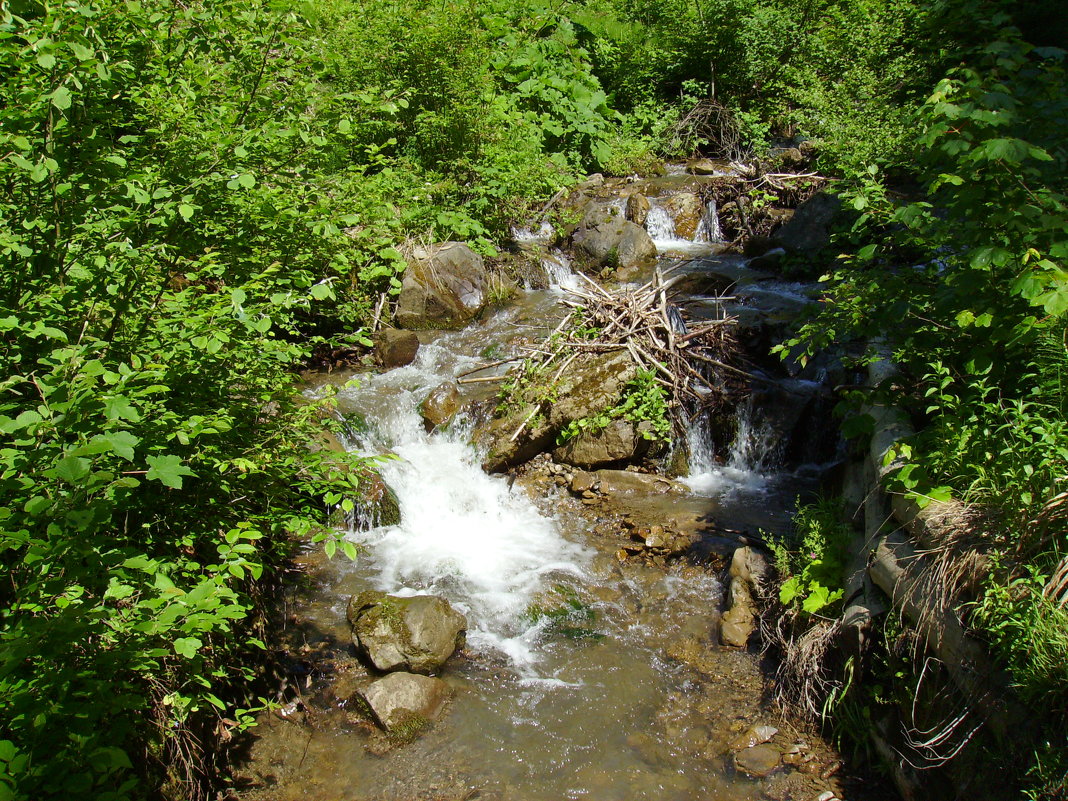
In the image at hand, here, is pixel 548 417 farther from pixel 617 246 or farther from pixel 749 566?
pixel 617 246

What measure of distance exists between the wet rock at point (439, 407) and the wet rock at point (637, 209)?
275 inches

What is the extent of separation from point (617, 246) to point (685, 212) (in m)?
2.66

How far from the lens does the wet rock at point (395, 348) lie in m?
9.34

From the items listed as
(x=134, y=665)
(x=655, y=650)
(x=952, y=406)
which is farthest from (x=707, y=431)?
(x=134, y=665)

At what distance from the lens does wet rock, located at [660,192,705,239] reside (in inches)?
543

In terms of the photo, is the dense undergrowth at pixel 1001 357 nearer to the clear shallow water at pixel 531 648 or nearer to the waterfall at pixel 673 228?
the clear shallow water at pixel 531 648

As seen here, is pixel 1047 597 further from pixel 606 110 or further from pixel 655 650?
pixel 606 110

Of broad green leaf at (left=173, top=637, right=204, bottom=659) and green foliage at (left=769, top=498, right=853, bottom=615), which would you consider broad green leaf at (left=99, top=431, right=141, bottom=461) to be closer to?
broad green leaf at (left=173, top=637, right=204, bottom=659)

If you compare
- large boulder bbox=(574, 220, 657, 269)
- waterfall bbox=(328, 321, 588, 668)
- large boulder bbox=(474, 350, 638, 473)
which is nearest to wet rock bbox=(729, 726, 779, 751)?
waterfall bbox=(328, 321, 588, 668)

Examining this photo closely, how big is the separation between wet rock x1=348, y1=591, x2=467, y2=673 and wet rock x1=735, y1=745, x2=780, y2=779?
2.25 meters

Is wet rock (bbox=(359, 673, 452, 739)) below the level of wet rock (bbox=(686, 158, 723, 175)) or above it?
below

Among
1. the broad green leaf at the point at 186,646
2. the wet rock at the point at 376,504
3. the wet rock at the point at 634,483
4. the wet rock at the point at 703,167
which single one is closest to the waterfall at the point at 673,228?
the wet rock at the point at 703,167

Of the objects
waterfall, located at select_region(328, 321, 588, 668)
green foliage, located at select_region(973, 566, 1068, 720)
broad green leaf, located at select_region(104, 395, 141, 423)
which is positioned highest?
broad green leaf, located at select_region(104, 395, 141, 423)

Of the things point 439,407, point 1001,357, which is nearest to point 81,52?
point 1001,357
